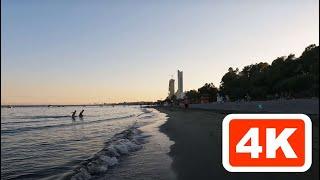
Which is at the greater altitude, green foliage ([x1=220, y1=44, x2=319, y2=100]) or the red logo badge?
green foliage ([x1=220, y1=44, x2=319, y2=100])

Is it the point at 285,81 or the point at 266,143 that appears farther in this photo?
the point at 285,81

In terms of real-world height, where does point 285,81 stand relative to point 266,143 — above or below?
above

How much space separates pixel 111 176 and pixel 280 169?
10.3 meters

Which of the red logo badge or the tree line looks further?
the tree line

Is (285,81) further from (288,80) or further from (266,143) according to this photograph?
(266,143)

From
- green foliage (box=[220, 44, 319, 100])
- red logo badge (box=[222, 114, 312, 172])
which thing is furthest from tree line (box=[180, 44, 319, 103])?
red logo badge (box=[222, 114, 312, 172])

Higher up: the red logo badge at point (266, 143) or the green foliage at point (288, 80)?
the green foliage at point (288, 80)

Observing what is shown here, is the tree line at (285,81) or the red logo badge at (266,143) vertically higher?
the tree line at (285,81)

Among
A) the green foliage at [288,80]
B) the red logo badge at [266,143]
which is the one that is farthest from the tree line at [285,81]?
the red logo badge at [266,143]

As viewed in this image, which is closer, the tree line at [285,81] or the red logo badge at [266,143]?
the red logo badge at [266,143]

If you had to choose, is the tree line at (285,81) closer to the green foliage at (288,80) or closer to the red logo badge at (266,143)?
the green foliage at (288,80)

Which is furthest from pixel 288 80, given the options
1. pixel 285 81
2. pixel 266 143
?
pixel 266 143

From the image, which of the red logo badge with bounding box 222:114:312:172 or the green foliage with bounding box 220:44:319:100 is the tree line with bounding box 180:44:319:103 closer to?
the green foliage with bounding box 220:44:319:100

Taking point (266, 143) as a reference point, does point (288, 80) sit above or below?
above
